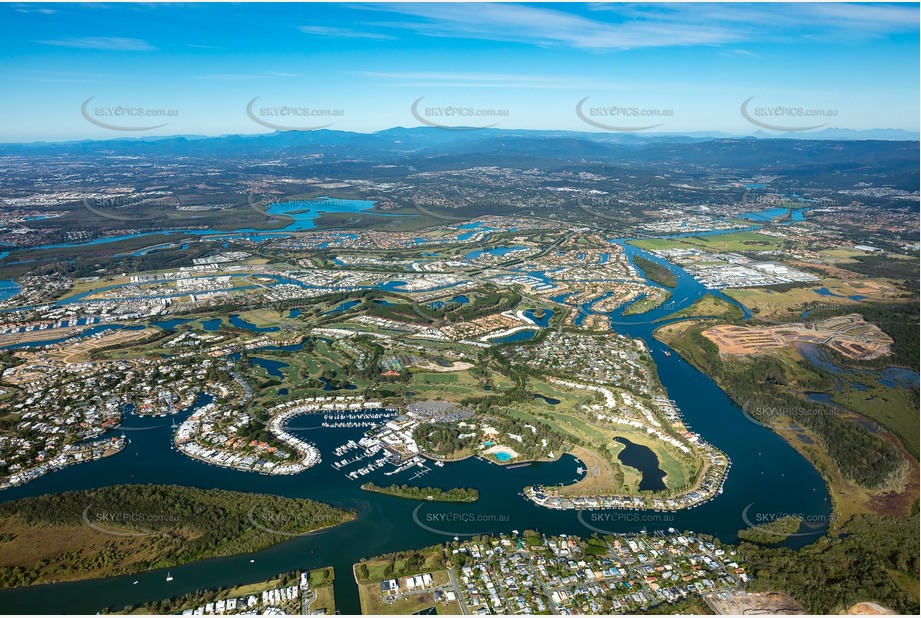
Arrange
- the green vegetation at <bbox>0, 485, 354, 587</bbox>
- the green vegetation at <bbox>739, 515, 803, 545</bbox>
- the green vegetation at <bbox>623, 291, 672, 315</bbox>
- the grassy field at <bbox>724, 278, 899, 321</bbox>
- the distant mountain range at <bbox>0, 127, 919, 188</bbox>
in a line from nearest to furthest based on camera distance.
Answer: the green vegetation at <bbox>0, 485, 354, 587</bbox>
the green vegetation at <bbox>739, 515, 803, 545</bbox>
the grassy field at <bbox>724, 278, 899, 321</bbox>
the green vegetation at <bbox>623, 291, 672, 315</bbox>
the distant mountain range at <bbox>0, 127, 919, 188</bbox>

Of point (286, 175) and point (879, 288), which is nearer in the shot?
point (879, 288)

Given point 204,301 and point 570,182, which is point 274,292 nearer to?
point 204,301

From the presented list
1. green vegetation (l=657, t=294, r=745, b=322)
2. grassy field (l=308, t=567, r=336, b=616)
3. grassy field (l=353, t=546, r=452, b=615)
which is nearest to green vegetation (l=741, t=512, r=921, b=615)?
grassy field (l=353, t=546, r=452, b=615)

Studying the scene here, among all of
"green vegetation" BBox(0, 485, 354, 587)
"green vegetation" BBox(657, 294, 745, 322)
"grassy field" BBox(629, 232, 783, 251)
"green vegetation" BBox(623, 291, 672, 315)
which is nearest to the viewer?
"green vegetation" BBox(0, 485, 354, 587)

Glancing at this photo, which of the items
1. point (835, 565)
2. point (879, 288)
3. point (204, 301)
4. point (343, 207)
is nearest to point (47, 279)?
point (204, 301)

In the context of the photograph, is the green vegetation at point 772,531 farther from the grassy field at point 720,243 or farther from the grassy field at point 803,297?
the grassy field at point 720,243

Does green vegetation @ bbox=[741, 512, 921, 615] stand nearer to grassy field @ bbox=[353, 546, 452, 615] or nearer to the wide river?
the wide river
